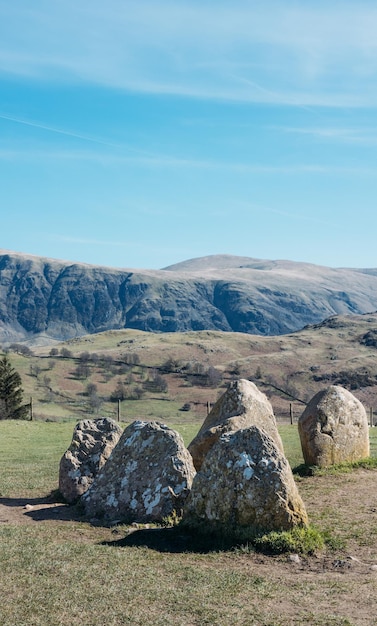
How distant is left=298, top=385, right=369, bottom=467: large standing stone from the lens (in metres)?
21.7

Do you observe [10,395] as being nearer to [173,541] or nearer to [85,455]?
[85,455]

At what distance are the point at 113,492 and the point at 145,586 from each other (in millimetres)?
5717

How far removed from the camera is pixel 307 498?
17766 millimetres

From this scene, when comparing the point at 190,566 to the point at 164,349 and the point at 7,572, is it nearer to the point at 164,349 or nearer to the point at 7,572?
the point at 7,572

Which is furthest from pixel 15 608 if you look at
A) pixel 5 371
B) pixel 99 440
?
pixel 5 371

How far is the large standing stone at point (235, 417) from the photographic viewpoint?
750 inches

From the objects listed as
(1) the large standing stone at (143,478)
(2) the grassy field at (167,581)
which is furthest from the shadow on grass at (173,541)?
(1) the large standing stone at (143,478)

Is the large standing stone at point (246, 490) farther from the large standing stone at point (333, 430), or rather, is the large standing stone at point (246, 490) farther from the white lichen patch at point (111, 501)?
the large standing stone at point (333, 430)

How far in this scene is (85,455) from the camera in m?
18.6

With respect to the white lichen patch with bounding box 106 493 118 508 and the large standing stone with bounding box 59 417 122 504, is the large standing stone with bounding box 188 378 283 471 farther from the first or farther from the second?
the white lichen patch with bounding box 106 493 118 508

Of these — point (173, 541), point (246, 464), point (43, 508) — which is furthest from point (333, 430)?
point (173, 541)

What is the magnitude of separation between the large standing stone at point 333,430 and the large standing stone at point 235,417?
185cm

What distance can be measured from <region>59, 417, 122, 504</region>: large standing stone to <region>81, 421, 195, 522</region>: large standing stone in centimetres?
145

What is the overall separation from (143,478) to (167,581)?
510 centimetres
